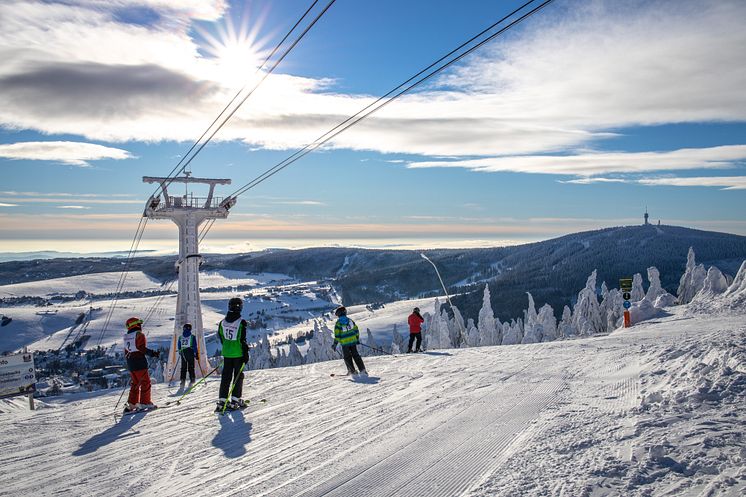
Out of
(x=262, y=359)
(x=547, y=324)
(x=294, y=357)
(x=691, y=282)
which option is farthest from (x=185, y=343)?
(x=262, y=359)

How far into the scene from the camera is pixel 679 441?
17.3 feet

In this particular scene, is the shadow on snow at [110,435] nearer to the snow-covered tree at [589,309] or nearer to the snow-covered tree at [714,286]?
the snow-covered tree at [714,286]

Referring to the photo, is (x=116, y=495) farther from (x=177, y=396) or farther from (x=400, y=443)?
(x=177, y=396)

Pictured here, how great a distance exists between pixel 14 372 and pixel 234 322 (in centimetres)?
610

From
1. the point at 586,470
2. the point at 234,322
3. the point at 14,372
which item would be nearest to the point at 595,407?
the point at 586,470

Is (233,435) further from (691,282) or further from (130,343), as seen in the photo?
(691,282)

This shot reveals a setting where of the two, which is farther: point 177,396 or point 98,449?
point 177,396

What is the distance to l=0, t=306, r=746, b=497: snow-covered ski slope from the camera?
494cm

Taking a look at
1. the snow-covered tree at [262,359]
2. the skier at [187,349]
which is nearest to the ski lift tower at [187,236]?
the skier at [187,349]

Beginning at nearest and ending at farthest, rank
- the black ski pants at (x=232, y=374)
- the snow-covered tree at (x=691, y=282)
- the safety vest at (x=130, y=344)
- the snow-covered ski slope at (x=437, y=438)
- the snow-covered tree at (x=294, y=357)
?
the snow-covered ski slope at (x=437, y=438) < the black ski pants at (x=232, y=374) < the safety vest at (x=130, y=344) < the snow-covered tree at (x=691, y=282) < the snow-covered tree at (x=294, y=357)

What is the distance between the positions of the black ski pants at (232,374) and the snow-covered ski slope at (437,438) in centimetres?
50

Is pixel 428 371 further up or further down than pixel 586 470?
further down

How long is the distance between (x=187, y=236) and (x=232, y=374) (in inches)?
647

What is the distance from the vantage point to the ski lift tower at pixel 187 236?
78.6 ft
